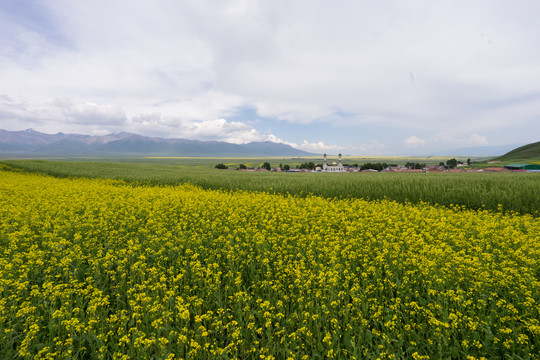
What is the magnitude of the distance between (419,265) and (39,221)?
429 inches

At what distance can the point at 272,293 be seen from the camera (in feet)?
15.5

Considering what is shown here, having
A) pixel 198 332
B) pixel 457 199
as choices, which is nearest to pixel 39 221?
pixel 198 332

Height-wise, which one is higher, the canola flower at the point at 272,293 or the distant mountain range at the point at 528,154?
the distant mountain range at the point at 528,154

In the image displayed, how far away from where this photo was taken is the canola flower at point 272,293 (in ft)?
11.2

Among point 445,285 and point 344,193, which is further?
point 344,193

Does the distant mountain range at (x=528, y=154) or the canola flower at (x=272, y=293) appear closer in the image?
the canola flower at (x=272, y=293)

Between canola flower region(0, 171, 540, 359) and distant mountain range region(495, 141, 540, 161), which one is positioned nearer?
canola flower region(0, 171, 540, 359)

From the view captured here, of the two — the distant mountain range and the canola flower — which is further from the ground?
the distant mountain range

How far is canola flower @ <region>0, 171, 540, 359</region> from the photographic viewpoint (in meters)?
3.41

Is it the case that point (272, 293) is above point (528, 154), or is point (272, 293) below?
below

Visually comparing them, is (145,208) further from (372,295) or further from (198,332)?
(372,295)

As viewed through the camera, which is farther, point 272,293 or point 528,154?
point 528,154

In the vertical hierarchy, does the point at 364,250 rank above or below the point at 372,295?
above

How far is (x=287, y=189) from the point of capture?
1681 centimetres
